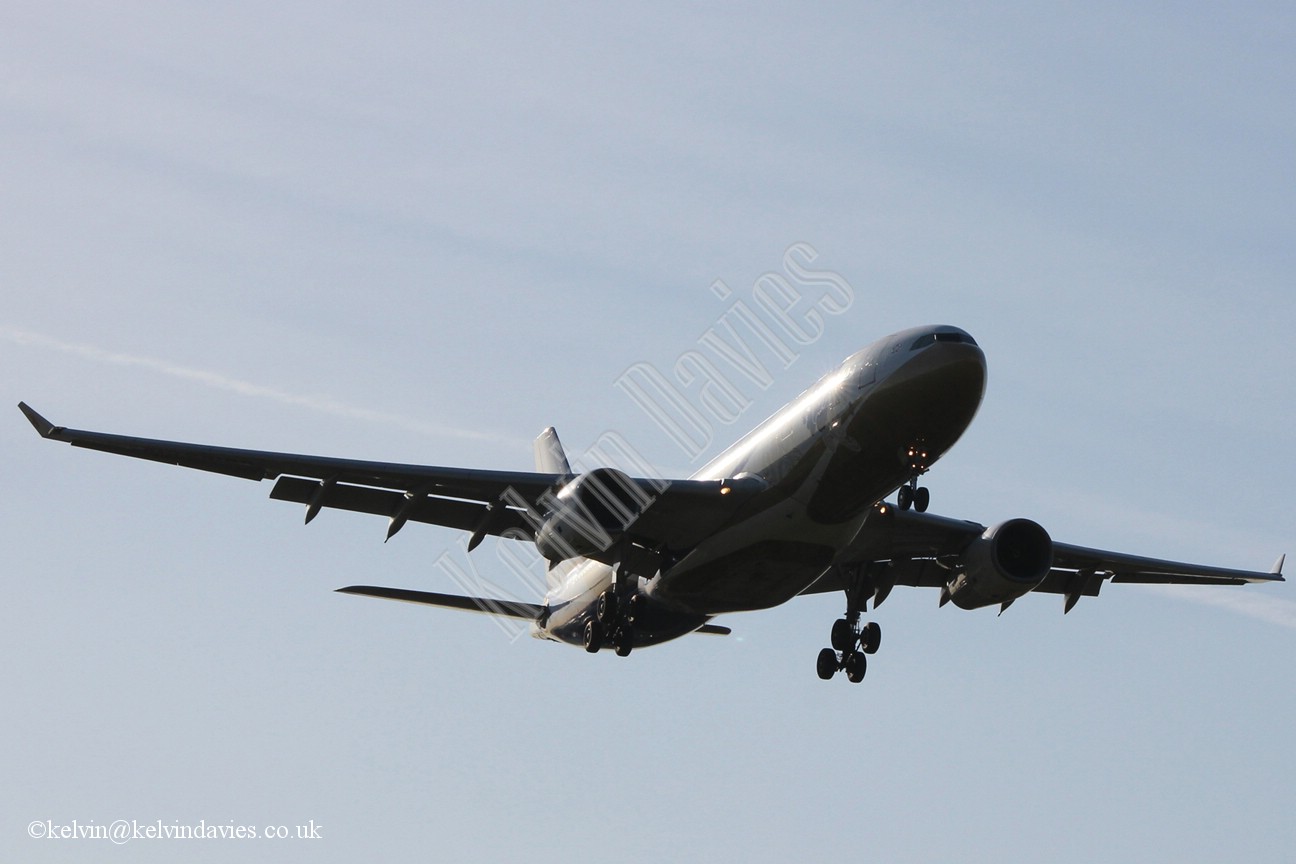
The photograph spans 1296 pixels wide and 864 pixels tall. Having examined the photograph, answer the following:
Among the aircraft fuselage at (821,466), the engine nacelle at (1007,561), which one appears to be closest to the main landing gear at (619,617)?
the aircraft fuselage at (821,466)

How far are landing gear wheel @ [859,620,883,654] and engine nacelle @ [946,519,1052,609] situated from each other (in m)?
2.52

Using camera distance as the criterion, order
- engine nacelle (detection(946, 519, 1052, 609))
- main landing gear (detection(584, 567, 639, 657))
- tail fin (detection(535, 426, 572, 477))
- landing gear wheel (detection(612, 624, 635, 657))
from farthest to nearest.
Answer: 1. tail fin (detection(535, 426, 572, 477))
2. landing gear wheel (detection(612, 624, 635, 657))
3. main landing gear (detection(584, 567, 639, 657))
4. engine nacelle (detection(946, 519, 1052, 609))

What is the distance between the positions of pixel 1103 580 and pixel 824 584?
24.6 ft

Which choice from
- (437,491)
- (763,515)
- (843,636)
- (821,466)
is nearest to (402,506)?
(437,491)

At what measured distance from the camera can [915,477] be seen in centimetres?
3036

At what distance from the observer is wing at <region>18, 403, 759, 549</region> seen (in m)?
30.9

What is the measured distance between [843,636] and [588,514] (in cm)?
870

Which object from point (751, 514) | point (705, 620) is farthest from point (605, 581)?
point (751, 514)

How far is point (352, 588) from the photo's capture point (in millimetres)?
36719

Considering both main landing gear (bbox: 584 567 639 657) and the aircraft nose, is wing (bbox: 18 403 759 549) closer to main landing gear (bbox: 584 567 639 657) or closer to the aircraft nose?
main landing gear (bbox: 584 567 639 657)

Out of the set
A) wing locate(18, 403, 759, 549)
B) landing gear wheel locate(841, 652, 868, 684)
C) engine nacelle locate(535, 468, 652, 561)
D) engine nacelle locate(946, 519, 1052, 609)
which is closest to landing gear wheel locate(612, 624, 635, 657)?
wing locate(18, 403, 759, 549)

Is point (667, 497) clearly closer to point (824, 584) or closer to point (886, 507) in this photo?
point (886, 507)

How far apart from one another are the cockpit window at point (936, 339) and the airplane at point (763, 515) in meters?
0.03

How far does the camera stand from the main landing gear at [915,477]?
2991 centimetres
